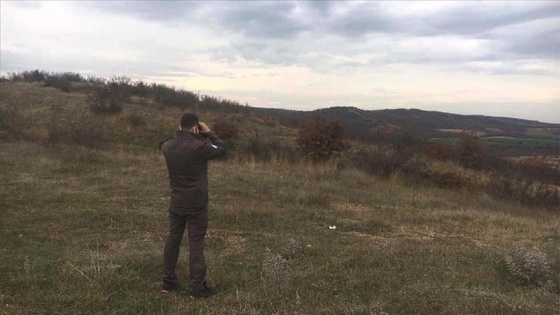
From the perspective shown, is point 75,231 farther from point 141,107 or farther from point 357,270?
point 141,107

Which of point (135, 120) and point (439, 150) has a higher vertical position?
point (135, 120)

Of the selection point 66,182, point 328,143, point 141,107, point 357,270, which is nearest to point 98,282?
point 357,270

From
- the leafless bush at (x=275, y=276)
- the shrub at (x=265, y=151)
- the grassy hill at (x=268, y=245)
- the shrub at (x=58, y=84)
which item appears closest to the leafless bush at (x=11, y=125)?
the grassy hill at (x=268, y=245)

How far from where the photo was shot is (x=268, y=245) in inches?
302

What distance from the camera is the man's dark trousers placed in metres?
4.94

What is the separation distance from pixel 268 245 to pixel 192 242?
9.38 ft

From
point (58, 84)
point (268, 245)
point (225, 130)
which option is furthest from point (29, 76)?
point (268, 245)

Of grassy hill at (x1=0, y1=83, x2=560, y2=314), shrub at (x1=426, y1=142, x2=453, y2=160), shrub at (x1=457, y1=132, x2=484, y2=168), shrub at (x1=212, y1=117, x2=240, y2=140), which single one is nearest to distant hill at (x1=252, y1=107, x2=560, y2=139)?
shrub at (x1=426, y1=142, x2=453, y2=160)

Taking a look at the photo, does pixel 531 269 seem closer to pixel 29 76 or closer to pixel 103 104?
pixel 103 104

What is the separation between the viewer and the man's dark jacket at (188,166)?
4.88 meters

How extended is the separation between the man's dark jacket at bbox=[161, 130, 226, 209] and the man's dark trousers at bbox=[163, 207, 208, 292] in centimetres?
9

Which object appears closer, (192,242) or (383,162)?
(192,242)

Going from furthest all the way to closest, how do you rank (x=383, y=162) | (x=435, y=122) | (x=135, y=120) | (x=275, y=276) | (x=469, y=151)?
1. (x=435, y=122)
2. (x=469, y=151)
3. (x=135, y=120)
4. (x=383, y=162)
5. (x=275, y=276)

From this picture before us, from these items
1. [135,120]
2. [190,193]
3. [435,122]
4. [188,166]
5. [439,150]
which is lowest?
[439,150]
